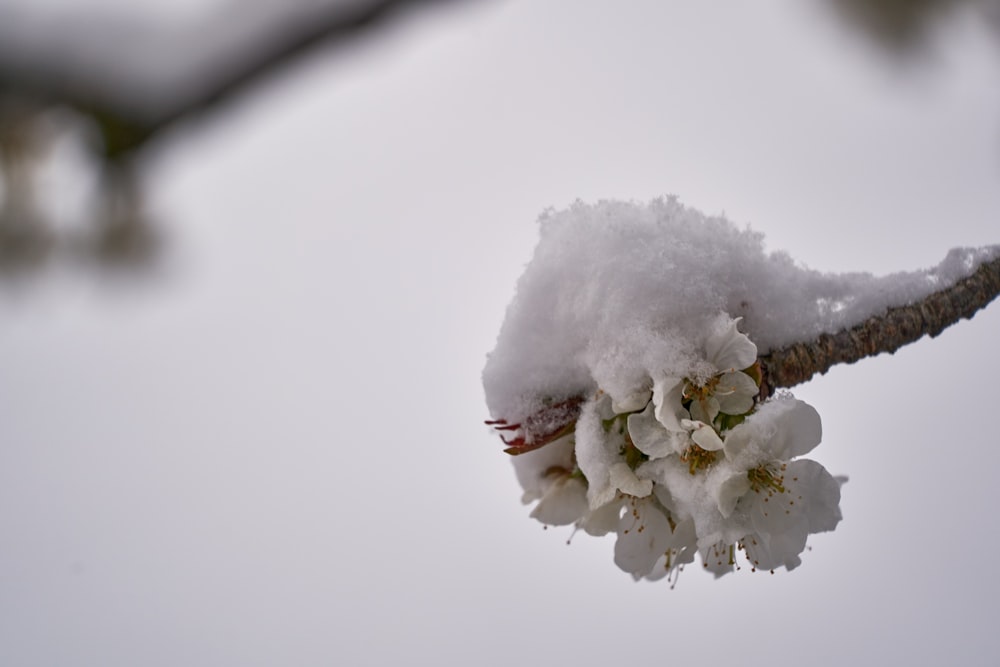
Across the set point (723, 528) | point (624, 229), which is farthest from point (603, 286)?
point (723, 528)

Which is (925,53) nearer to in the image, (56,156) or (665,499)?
(665,499)

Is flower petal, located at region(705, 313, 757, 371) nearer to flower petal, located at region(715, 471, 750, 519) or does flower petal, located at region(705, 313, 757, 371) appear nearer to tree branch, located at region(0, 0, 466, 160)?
flower petal, located at region(715, 471, 750, 519)

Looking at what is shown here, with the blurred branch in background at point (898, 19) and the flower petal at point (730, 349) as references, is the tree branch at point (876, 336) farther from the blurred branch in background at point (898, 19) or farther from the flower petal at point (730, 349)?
the blurred branch in background at point (898, 19)

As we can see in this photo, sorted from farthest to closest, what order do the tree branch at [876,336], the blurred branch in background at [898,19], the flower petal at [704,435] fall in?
the blurred branch in background at [898,19]
the tree branch at [876,336]
the flower petal at [704,435]

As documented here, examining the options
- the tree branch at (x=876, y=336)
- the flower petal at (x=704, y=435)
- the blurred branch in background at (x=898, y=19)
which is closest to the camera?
the flower petal at (x=704, y=435)

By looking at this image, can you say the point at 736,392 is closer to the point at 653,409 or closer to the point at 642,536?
the point at 653,409

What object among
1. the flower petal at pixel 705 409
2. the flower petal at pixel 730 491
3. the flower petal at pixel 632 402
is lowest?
the flower petal at pixel 730 491

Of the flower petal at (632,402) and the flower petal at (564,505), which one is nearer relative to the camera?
the flower petal at (632,402)

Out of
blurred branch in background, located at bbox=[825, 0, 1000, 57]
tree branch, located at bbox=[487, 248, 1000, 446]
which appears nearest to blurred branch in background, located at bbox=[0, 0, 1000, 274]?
tree branch, located at bbox=[487, 248, 1000, 446]

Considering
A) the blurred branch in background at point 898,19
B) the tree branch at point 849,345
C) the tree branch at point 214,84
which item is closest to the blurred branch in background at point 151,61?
the tree branch at point 214,84

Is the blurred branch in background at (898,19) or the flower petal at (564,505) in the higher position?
the blurred branch in background at (898,19)
